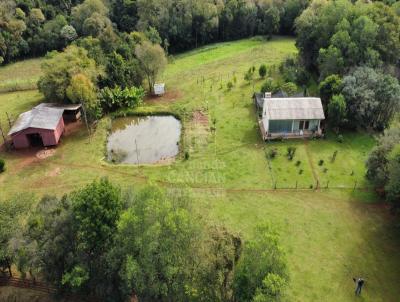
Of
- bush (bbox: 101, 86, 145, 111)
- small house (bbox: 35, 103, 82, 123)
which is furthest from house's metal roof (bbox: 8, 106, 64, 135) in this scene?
A: bush (bbox: 101, 86, 145, 111)

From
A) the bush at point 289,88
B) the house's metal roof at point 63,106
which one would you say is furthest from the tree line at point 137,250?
the bush at point 289,88

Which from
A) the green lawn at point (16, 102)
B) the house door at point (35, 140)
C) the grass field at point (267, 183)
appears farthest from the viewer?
the green lawn at point (16, 102)

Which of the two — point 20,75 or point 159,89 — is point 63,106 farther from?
point 20,75

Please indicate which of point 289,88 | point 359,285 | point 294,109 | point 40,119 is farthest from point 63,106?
point 359,285

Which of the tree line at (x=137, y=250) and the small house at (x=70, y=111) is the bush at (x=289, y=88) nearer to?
the small house at (x=70, y=111)

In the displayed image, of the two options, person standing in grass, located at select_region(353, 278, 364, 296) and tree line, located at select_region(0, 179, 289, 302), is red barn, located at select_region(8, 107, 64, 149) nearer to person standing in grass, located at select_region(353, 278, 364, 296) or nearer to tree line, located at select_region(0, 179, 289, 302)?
tree line, located at select_region(0, 179, 289, 302)

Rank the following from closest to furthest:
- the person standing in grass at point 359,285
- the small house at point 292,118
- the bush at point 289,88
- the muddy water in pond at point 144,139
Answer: the person standing in grass at point 359,285
the muddy water in pond at point 144,139
the small house at point 292,118
the bush at point 289,88

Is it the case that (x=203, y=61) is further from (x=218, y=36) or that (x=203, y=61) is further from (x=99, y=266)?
(x=99, y=266)
